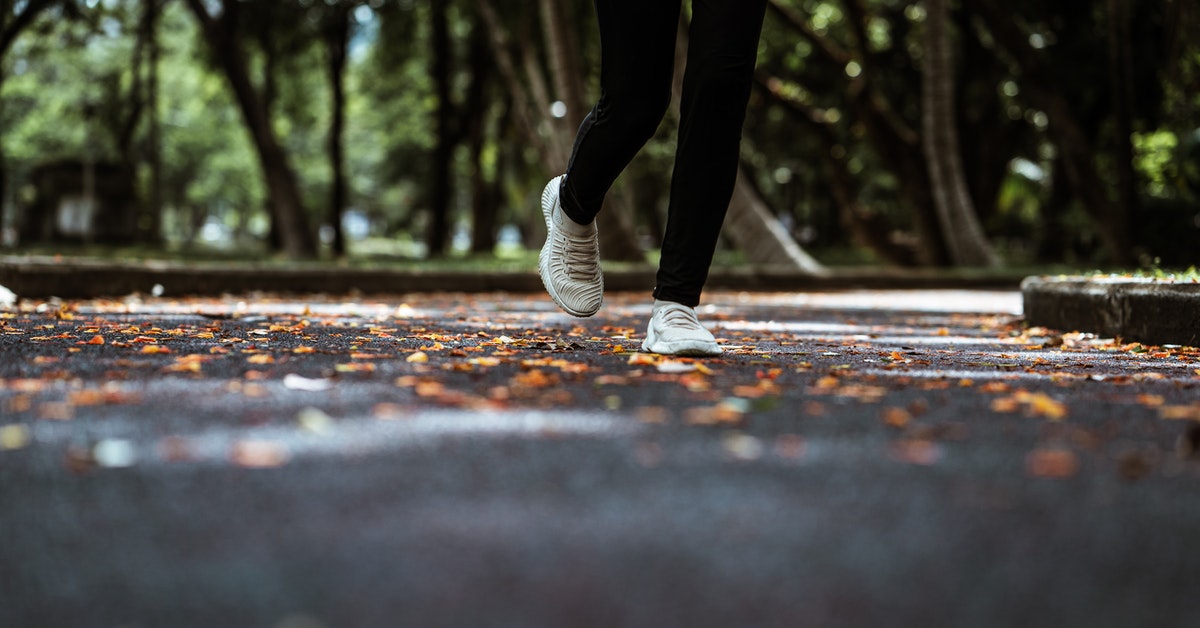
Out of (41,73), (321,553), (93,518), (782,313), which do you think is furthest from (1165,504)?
(41,73)

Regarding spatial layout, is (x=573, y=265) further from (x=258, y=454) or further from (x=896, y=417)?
(x=258, y=454)

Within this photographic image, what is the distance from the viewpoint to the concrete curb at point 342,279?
8.11 m

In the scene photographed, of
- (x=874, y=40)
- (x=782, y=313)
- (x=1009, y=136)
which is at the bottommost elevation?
(x=782, y=313)

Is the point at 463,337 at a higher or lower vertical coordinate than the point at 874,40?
lower

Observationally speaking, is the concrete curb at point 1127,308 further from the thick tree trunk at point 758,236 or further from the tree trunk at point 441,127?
the tree trunk at point 441,127

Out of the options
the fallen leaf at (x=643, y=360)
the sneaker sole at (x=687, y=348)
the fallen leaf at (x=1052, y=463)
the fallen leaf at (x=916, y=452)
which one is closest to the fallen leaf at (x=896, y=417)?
the fallen leaf at (x=916, y=452)

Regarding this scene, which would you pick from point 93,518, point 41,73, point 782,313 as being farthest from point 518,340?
point 41,73

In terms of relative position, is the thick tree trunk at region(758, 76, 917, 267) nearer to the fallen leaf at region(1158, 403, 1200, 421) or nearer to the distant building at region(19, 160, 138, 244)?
the distant building at region(19, 160, 138, 244)

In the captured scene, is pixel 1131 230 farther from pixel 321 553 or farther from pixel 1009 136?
pixel 321 553

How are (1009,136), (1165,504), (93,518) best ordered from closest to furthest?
(93,518), (1165,504), (1009,136)

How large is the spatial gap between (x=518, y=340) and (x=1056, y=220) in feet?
77.4

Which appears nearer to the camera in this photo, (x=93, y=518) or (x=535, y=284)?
(x=93, y=518)

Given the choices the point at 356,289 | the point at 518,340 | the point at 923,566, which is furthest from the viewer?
the point at 356,289

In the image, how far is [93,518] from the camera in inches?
70.2
